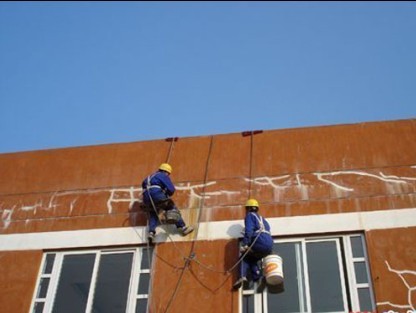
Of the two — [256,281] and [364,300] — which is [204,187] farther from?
[364,300]

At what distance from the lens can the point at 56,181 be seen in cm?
1230

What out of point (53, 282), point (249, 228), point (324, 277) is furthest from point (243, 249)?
point (53, 282)

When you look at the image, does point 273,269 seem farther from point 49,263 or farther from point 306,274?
point 49,263

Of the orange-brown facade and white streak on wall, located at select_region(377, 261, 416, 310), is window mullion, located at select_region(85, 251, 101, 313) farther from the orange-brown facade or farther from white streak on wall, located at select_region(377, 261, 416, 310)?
white streak on wall, located at select_region(377, 261, 416, 310)

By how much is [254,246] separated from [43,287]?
11.9 feet

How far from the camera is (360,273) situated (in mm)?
9922

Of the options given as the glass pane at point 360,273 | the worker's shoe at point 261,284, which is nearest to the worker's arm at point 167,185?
the worker's shoe at point 261,284

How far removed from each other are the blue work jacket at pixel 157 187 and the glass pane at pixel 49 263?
1.88 meters

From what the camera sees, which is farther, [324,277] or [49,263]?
[49,263]

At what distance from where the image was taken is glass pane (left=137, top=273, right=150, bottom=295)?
10.4 metres

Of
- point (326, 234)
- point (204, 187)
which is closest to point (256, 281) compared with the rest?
point (326, 234)

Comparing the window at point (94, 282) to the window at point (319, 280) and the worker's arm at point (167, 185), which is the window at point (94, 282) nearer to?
the worker's arm at point (167, 185)

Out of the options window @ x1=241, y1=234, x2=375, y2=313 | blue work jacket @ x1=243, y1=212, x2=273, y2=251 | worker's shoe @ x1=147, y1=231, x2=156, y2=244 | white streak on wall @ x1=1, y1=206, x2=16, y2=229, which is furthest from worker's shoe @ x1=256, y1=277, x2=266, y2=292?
white streak on wall @ x1=1, y1=206, x2=16, y2=229

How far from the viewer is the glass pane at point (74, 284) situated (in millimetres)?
10375
